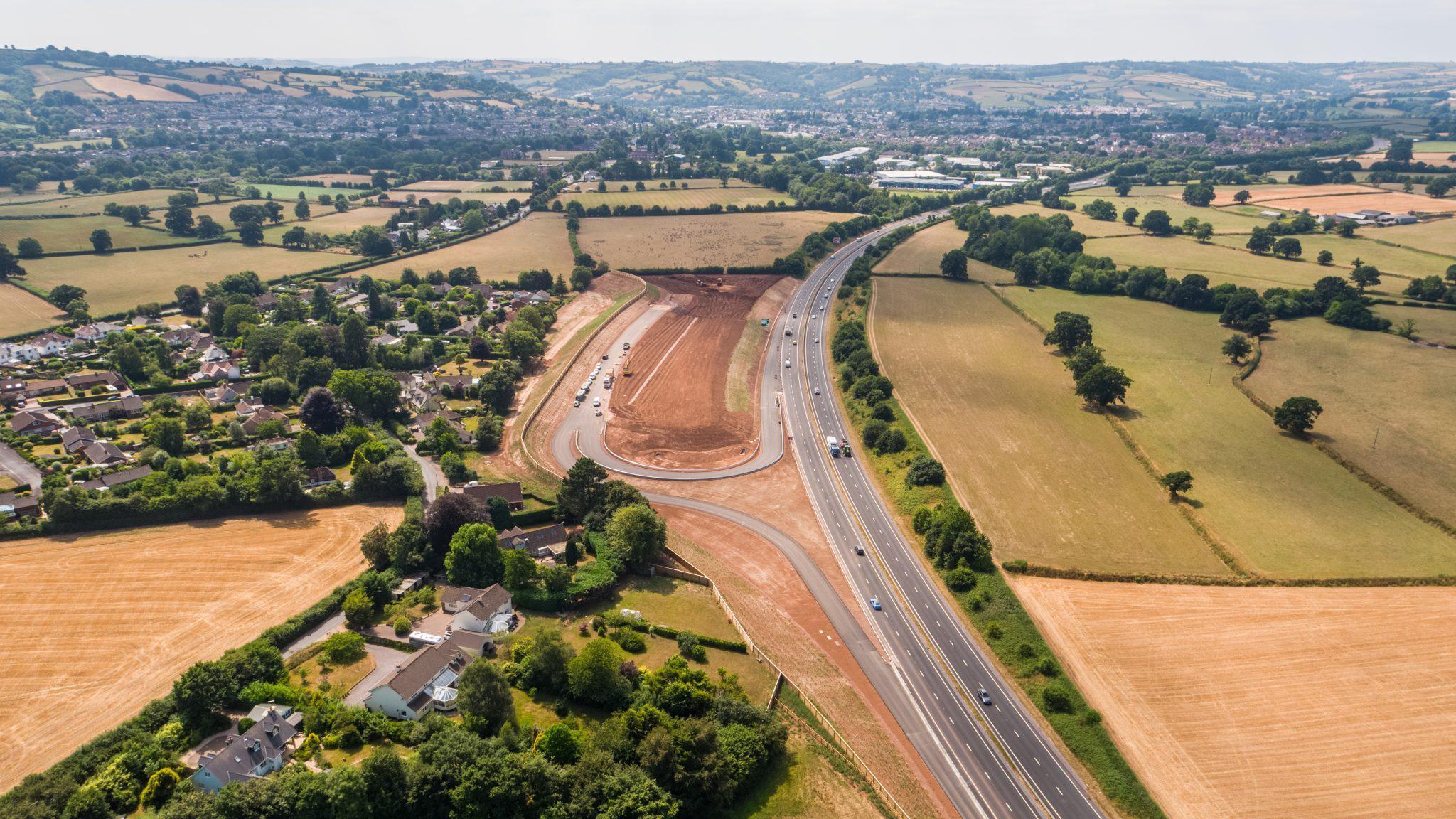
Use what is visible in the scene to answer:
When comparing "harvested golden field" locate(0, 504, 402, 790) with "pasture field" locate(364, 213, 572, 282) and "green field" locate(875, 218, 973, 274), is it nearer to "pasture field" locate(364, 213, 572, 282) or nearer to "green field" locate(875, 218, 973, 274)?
"pasture field" locate(364, 213, 572, 282)

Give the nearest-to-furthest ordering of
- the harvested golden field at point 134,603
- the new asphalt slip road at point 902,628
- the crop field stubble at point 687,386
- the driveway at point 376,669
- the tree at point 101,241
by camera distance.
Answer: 1. the new asphalt slip road at point 902,628
2. the harvested golden field at point 134,603
3. the driveway at point 376,669
4. the crop field stubble at point 687,386
5. the tree at point 101,241

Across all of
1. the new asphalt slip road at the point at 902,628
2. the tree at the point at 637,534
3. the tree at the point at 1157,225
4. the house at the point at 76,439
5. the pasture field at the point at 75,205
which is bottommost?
the new asphalt slip road at the point at 902,628

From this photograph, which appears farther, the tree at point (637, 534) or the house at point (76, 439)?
the house at point (76, 439)

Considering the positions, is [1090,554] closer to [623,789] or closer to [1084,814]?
[1084,814]

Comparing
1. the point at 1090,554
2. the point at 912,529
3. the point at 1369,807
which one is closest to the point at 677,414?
the point at 912,529

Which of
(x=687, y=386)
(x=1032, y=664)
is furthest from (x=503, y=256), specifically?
(x=1032, y=664)

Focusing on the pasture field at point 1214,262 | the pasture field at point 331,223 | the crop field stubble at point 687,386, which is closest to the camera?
the crop field stubble at point 687,386

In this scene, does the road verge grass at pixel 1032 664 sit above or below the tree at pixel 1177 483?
below

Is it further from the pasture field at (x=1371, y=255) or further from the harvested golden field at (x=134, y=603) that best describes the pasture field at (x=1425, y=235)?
the harvested golden field at (x=134, y=603)

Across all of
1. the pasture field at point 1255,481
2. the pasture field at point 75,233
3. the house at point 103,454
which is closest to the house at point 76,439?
the house at point 103,454
